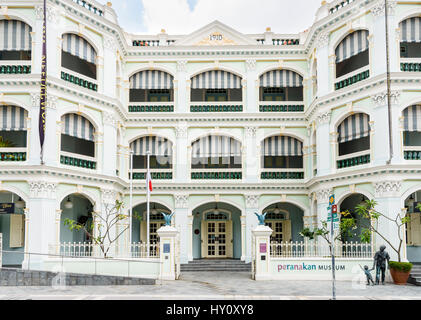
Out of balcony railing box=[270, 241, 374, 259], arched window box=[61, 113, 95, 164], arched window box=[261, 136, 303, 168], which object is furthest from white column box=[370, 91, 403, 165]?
arched window box=[61, 113, 95, 164]

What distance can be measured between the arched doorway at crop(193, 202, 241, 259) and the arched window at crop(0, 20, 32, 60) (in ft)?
46.5

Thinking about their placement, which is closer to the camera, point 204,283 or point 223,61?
point 204,283

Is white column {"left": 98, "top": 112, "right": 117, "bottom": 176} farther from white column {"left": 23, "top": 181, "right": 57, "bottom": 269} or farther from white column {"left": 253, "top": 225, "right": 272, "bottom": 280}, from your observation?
white column {"left": 253, "top": 225, "right": 272, "bottom": 280}

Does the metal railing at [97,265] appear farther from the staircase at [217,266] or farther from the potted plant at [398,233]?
the potted plant at [398,233]

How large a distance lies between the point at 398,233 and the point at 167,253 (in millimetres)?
10282

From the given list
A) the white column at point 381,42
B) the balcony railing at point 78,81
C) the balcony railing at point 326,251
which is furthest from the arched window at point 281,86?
the balcony railing at point 78,81

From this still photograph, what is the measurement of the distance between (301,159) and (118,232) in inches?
→ 472

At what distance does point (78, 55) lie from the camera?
25203mm

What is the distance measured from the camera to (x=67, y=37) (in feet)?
81.3

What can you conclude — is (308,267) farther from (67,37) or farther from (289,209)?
(67,37)

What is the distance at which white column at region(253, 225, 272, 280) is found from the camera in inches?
836

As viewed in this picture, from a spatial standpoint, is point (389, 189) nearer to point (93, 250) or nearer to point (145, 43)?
point (93, 250)
